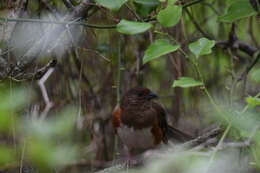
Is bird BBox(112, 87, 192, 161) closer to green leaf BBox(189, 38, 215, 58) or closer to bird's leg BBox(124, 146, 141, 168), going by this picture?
bird's leg BBox(124, 146, 141, 168)

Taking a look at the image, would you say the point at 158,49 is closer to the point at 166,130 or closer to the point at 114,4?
the point at 114,4

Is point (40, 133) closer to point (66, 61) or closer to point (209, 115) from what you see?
point (66, 61)

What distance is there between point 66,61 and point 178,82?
231 cm

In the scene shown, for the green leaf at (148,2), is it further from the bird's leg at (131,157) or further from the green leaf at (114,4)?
the bird's leg at (131,157)

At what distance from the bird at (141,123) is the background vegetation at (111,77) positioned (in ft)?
0.51

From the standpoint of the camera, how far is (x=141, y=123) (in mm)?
4180

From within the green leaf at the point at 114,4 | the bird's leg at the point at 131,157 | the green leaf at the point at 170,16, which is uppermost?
the green leaf at the point at 114,4

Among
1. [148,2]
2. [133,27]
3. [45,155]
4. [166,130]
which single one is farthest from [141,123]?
[45,155]

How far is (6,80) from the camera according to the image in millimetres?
2434

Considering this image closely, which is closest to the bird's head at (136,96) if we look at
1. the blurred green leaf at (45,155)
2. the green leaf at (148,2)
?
the green leaf at (148,2)

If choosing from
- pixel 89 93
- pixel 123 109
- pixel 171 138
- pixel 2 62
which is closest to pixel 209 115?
pixel 171 138

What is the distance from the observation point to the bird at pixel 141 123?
161 inches

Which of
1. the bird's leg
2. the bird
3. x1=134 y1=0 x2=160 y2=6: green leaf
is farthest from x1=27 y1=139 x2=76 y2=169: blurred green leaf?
the bird

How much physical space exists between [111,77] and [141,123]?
0.51 meters
